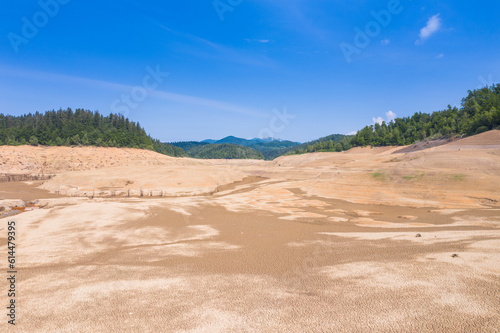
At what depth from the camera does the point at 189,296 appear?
6.93 meters

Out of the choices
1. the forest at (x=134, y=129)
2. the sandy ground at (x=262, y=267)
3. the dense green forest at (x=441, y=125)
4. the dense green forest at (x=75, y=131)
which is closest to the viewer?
the sandy ground at (x=262, y=267)

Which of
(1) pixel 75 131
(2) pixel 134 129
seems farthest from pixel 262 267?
(2) pixel 134 129

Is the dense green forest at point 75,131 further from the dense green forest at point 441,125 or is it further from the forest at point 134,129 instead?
the dense green forest at point 441,125

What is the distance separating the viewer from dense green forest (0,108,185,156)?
92.7m

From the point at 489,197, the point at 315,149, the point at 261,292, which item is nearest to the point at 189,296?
the point at 261,292

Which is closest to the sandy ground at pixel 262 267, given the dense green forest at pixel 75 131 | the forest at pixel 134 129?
the forest at pixel 134 129

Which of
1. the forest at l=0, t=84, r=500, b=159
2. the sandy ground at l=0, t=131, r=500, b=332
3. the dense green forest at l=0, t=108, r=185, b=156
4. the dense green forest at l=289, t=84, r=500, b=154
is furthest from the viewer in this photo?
the dense green forest at l=0, t=108, r=185, b=156

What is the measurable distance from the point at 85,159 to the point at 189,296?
277ft

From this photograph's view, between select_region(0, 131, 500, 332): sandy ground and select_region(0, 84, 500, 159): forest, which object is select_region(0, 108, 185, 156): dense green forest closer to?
select_region(0, 84, 500, 159): forest

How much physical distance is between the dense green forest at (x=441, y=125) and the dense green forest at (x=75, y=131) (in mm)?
92727

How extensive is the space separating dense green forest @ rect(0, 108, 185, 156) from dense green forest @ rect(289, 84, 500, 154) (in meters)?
92.7

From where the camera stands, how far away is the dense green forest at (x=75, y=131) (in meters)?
92.7

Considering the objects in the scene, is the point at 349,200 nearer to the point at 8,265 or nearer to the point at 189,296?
the point at 189,296

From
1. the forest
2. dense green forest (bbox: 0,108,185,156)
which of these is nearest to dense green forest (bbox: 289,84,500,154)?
the forest
